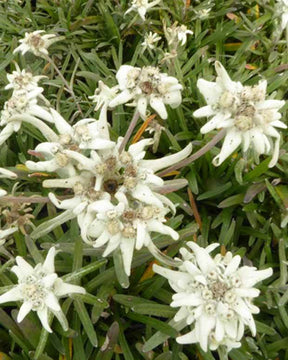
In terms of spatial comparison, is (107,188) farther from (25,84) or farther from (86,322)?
(25,84)

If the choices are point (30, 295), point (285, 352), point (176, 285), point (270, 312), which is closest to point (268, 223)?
point (270, 312)

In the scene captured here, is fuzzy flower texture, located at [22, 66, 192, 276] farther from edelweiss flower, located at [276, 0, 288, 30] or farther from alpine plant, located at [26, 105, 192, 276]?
edelweiss flower, located at [276, 0, 288, 30]

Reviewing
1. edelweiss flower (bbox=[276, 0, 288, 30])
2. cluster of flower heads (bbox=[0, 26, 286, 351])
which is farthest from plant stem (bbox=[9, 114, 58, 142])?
edelweiss flower (bbox=[276, 0, 288, 30])

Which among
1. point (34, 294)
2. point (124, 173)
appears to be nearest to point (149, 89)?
point (124, 173)

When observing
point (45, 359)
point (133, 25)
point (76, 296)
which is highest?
point (133, 25)

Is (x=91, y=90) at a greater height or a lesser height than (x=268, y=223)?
greater

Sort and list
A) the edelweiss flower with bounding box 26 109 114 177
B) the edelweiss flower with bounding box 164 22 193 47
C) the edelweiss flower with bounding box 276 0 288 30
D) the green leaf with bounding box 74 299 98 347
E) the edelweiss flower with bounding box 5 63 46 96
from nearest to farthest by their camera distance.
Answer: the edelweiss flower with bounding box 26 109 114 177, the green leaf with bounding box 74 299 98 347, the edelweiss flower with bounding box 5 63 46 96, the edelweiss flower with bounding box 164 22 193 47, the edelweiss flower with bounding box 276 0 288 30

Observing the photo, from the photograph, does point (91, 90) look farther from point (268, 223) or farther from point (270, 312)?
point (270, 312)
